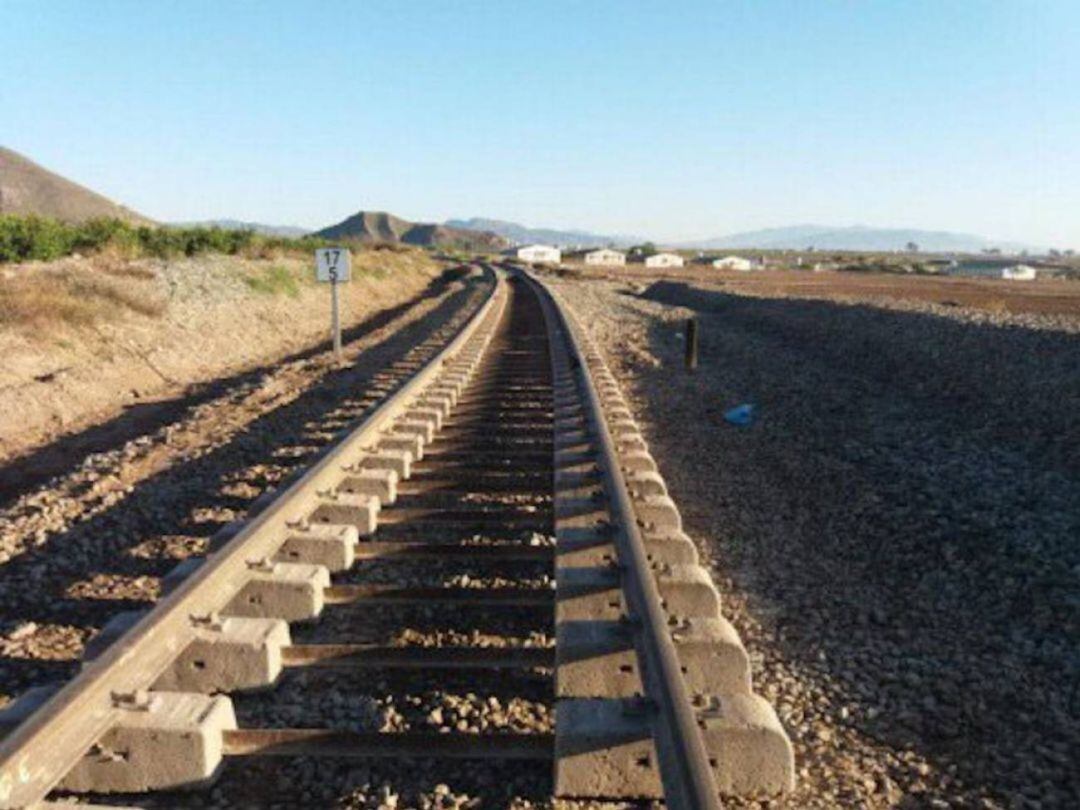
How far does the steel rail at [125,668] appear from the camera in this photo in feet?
8.33

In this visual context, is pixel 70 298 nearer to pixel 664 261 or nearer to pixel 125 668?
pixel 125 668

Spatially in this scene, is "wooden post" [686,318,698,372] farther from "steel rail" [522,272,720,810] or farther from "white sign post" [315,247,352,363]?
"steel rail" [522,272,720,810]

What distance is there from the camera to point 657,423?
9.92 m

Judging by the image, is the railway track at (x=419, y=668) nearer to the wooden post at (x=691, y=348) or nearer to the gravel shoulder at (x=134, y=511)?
the gravel shoulder at (x=134, y=511)

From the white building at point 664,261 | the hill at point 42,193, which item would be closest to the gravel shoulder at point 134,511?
the white building at point 664,261

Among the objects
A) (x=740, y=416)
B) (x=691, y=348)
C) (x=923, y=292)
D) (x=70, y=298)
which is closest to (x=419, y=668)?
(x=740, y=416)

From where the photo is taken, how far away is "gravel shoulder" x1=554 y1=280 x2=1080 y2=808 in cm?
356

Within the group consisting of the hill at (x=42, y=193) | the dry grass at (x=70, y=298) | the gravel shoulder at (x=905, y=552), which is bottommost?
the gravel shoulder at (x=905, y=552)

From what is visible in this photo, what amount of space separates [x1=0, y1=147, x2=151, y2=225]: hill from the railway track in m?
164

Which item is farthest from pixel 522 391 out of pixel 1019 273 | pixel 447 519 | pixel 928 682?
pixel 1019 273

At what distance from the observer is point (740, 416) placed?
399 inches

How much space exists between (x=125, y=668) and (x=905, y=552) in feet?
15.4

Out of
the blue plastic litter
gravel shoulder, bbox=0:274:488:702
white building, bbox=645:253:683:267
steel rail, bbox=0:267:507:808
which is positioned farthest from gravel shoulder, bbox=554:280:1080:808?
white building, bbox=645:253:683:267

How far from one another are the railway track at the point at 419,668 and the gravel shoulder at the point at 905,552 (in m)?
0.58
